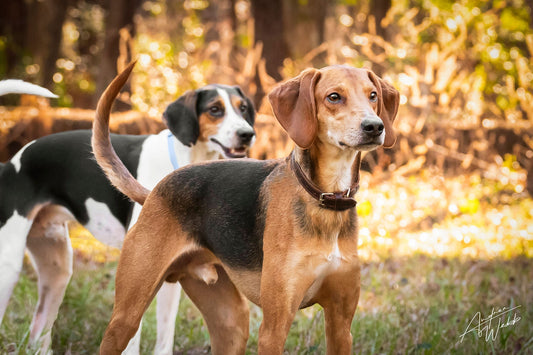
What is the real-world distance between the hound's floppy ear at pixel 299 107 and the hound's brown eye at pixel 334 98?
0.07m

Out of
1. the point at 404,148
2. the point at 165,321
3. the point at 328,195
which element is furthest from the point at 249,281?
the point at 404,148

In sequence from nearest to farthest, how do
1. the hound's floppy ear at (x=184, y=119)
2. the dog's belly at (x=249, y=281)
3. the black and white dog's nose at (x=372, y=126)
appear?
the black and white dog's nose at (x=372, y=126), the dog's belly at (x=249, y=281), the hound's floppy ear at (x=184, y=119)

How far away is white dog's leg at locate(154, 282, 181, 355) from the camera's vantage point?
439 cm

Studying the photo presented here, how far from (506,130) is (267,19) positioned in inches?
189

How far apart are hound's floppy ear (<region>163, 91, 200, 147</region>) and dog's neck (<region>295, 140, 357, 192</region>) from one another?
71.7 inches

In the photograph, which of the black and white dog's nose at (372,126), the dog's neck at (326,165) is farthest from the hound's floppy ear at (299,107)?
the black and white dog's nose at (372,126)

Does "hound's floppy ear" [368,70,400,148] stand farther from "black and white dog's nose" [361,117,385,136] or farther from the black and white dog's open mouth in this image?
the black and white dog's open mouth

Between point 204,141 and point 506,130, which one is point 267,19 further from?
point 204,141

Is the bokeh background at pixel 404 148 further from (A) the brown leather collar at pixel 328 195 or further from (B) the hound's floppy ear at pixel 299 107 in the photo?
(B) the hound's floppy ear at pixel 299 107

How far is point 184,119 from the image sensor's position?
4.92 m

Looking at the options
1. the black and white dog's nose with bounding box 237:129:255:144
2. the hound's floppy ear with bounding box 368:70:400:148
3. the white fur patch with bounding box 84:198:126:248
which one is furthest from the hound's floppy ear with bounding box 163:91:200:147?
the hound's floppy ear with bounding box 368:70:400:148

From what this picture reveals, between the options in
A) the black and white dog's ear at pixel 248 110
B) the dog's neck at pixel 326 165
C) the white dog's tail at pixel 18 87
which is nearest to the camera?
the dog's neck at pixel 326 165

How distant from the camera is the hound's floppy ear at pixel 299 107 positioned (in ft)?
9.87

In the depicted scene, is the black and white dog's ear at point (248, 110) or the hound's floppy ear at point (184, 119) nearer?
the hound's floppy ear at point (184, 119)
